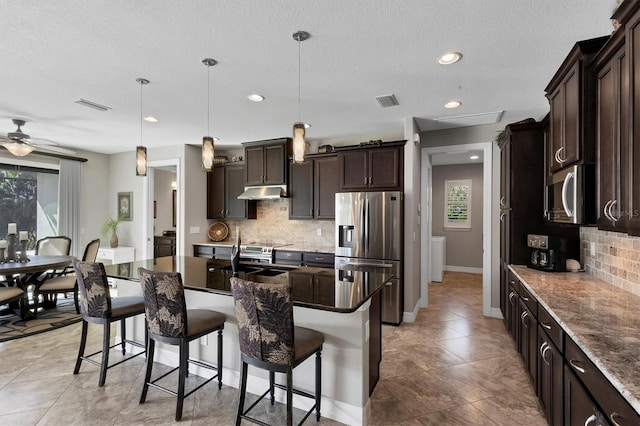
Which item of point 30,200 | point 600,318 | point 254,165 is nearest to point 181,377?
point 600,318

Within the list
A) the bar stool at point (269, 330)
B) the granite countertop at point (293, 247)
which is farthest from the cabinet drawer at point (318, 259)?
the bar stool at point (269, 330)

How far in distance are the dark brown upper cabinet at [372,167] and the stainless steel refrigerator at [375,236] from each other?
0.65ft

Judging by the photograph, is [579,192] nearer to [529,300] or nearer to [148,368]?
[529,300]

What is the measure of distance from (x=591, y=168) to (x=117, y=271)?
372 centimetres

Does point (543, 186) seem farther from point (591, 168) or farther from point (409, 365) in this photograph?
point (409, 365)

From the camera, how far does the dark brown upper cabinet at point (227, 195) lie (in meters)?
5.76

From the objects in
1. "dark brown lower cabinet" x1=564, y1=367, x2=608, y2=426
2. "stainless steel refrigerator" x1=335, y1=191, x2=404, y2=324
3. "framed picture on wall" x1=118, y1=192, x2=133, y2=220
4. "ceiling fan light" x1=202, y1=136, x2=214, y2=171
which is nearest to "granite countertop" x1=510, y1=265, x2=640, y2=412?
"dark brown lower cabinet" x1=564, y1=367, x2=608, y2=426

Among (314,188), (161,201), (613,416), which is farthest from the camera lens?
(161,201)

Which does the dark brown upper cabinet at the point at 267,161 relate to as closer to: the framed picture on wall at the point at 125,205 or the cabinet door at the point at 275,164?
the cabinet door at the point at 275,164

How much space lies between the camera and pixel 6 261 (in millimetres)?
4148

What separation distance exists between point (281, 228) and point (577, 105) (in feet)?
14.8

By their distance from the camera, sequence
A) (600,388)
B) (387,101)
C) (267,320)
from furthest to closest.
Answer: (387,101), (267,320), (600,388)

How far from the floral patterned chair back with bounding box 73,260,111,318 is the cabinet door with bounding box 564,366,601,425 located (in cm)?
305

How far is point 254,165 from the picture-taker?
5473 mm
